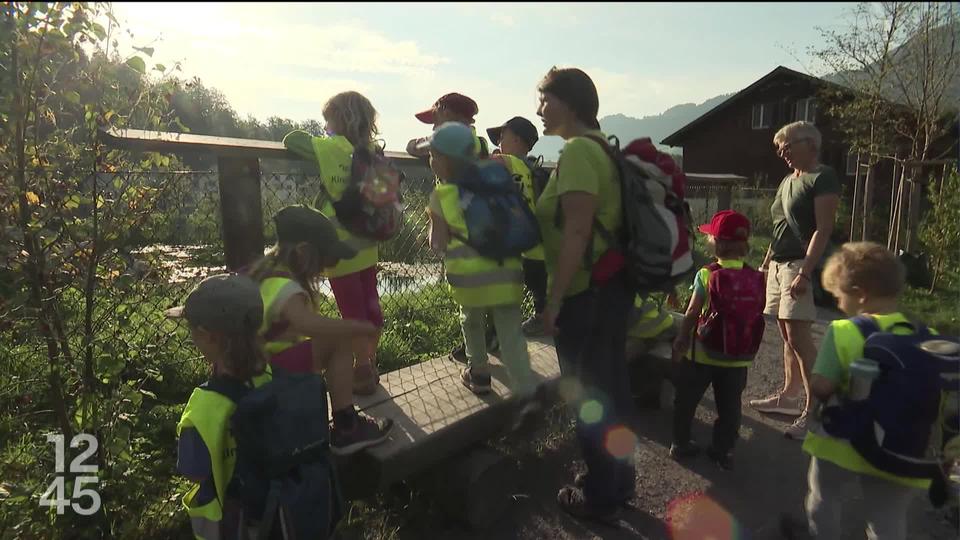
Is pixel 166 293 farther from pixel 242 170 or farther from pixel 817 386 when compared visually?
pixel 817 386

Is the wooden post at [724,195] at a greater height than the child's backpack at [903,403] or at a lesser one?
greater

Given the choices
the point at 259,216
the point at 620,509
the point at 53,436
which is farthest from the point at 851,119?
the point at 53,436

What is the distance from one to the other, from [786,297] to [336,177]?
2.64 m

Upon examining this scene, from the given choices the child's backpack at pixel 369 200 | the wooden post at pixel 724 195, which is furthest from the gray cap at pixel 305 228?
the wooden post at pixel 724 195

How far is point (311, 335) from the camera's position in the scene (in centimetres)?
191

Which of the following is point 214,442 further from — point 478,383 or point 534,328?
point 534,328

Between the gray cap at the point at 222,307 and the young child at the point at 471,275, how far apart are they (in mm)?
1105

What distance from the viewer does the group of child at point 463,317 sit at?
162 cm

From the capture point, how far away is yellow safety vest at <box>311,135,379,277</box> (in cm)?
243

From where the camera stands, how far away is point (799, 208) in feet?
10.8

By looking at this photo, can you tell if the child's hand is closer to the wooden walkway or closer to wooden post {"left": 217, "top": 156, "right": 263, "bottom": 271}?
the wooden walkway

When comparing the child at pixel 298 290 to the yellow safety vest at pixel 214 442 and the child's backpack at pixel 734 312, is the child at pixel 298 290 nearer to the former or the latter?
the yellow safety vest at pixel 214 442

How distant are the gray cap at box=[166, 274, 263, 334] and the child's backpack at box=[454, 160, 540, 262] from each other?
1.09m

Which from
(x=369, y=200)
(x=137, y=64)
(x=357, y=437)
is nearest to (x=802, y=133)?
(x=369, y=200)
